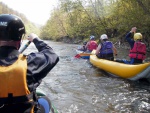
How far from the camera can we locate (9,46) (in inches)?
64.7

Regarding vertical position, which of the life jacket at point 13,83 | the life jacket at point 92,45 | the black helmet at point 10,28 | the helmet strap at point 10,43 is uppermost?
the black helmet at point 10,28

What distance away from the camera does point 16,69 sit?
1.53 meters

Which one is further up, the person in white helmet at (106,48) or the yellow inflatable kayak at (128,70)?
the person in white helmet at (106,48)

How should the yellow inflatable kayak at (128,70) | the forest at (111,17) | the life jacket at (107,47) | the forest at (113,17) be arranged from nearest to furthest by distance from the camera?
the yellow inflatable kayak at (128,70) → the life jacket at (107,47) → the forest at (113,17) → the forest at (111,17)

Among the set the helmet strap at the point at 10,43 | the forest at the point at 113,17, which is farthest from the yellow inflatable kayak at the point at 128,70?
the forest at the point at 113,17

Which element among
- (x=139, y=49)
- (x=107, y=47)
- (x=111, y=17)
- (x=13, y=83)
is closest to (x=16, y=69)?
(x=13, y=83)

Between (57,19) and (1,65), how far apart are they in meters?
51.5

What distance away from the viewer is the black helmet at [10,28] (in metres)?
1.60

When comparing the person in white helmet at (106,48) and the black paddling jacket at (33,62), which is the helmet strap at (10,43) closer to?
the black paddling jacket at (33,62)

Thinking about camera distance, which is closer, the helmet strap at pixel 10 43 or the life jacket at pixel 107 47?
the helmet strap at pixel 10 43

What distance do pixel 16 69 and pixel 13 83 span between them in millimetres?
103

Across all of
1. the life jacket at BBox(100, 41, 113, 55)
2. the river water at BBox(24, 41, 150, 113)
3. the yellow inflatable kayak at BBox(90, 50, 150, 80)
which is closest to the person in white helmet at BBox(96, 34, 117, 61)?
the life jacket at BBox(100, 41, 113, 55)

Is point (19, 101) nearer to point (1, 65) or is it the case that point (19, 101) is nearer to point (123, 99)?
point (1, 65)

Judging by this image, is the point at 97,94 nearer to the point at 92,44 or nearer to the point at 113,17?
the point at 92,44
